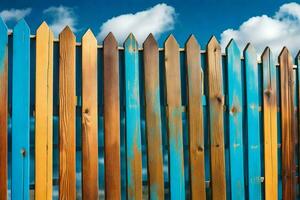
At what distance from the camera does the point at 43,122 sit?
494cm

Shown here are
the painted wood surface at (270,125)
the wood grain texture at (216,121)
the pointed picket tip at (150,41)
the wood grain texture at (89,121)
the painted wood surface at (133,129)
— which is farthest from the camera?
the painted wood surface at (270,125)

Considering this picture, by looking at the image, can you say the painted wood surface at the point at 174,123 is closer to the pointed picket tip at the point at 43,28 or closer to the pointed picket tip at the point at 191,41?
the pointed picket tip at the point at 191,41

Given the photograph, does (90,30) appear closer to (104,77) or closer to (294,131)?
(104,77)

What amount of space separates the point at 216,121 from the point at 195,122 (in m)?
0.26

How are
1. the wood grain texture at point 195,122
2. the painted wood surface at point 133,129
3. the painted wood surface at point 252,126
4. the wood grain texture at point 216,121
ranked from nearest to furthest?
the painted wood surface at point 133,129 → the wood grain texture at point 195,122 → the wood grain texture at point 216,121 → the painted wood surface at point 252,126

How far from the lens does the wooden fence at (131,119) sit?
4941 millimetres

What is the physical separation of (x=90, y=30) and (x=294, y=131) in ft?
9.05

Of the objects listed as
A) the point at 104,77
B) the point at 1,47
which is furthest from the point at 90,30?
the point at 1,47

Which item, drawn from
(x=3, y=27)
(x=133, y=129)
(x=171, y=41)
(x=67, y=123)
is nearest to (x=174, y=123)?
(x=133, y=129)

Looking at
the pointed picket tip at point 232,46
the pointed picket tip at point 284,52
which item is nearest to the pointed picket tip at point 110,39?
the pointed picket tip at point 232,46

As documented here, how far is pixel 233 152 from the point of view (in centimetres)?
566

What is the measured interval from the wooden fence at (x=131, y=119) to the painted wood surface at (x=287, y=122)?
211mm

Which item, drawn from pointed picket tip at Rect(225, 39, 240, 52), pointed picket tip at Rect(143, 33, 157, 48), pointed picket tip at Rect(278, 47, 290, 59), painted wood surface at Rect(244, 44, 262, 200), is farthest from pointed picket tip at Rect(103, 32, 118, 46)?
pointed picket tip at Rect(278, 47, 290, 59)

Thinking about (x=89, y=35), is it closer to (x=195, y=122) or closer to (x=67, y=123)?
(x=67, y=123)
